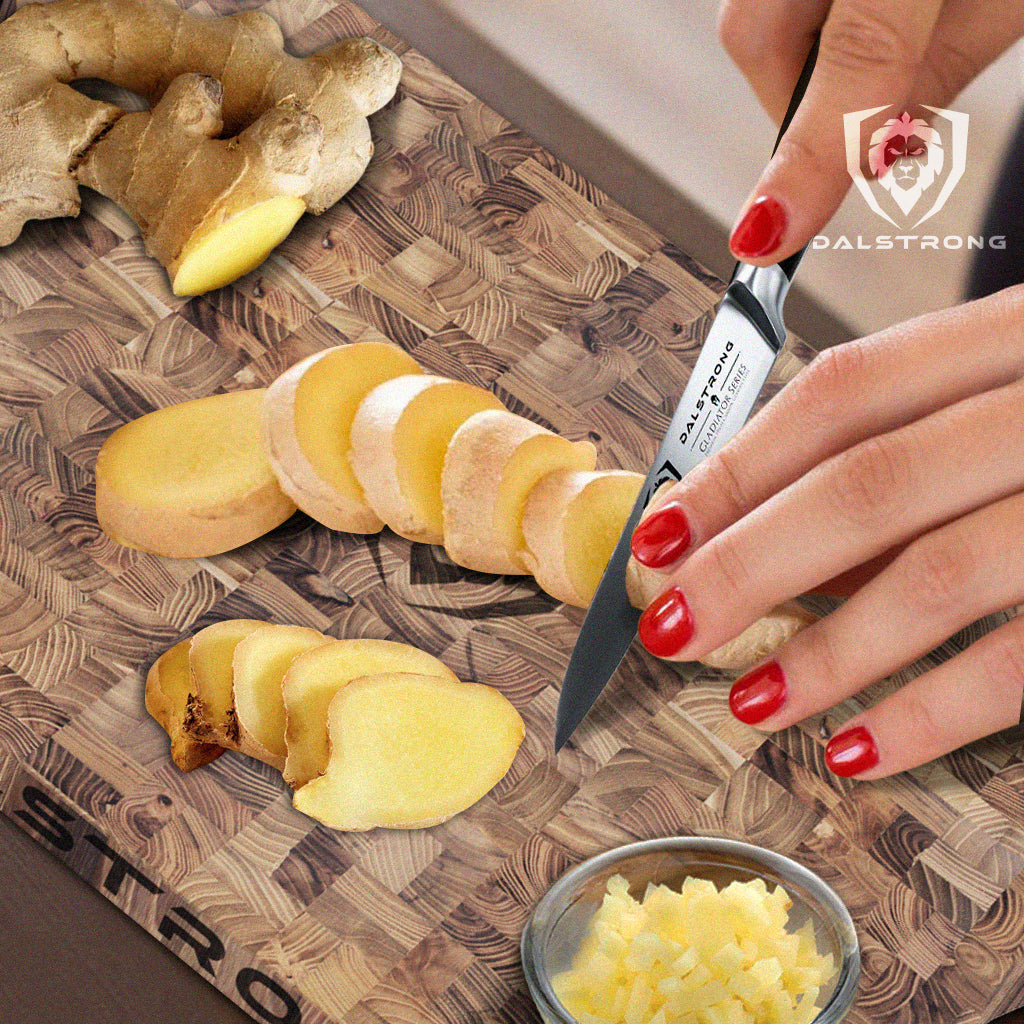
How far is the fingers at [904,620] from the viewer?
116 cm

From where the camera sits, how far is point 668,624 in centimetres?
126

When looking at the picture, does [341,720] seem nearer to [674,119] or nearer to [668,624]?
[668,624]

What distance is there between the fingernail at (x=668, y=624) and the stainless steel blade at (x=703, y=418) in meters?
0.19

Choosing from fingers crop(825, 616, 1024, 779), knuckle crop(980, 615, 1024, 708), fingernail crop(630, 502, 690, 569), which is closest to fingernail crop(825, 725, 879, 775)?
fingers crop(825, 616, 1024, 779)

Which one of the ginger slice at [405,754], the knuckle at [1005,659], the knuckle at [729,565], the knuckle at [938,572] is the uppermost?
the knuckle at [938,572]

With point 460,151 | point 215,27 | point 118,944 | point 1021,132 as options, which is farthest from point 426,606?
point 1021,132

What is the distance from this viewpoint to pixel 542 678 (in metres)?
1.60

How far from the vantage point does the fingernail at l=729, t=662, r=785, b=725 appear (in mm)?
1266

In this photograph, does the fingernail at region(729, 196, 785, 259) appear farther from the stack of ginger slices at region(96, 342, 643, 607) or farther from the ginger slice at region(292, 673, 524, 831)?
the ginger slice at region(292, 673, 524, 831)

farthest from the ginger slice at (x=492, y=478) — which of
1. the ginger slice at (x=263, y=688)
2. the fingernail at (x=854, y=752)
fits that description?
the fingernail at (x=854, y=752)

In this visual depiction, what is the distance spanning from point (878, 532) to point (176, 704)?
34.7 inches

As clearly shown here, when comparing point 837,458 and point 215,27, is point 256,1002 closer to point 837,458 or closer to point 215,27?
point 837,458

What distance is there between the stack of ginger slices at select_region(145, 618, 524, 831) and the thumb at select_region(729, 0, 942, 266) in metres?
0.69

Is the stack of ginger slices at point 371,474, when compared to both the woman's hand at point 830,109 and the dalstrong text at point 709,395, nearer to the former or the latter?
the dalstrong text at point 709,395
